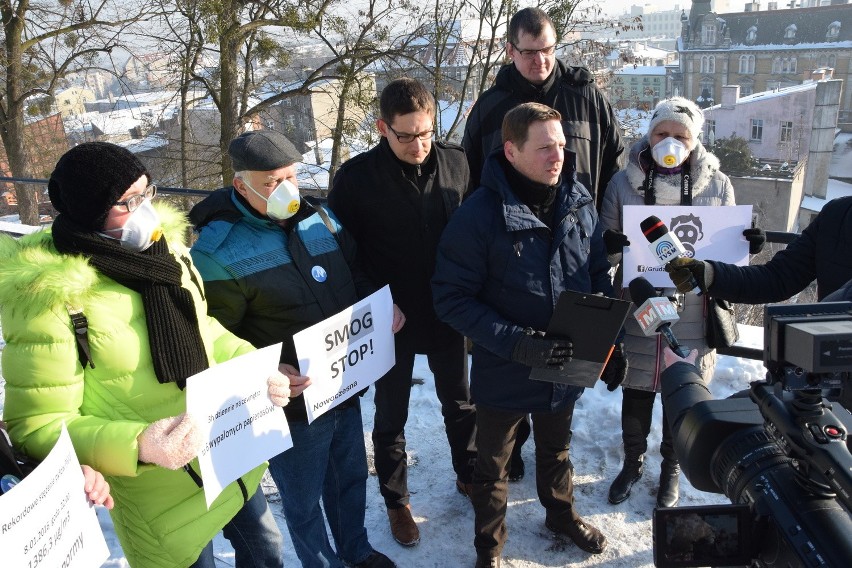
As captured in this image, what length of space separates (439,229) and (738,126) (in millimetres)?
42945

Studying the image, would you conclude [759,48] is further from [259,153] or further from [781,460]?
[781,460]

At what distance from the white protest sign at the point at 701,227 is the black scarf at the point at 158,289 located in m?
2.06

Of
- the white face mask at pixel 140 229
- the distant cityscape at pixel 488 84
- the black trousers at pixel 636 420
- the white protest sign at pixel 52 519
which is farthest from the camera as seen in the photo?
the distant cityscape at pixel 488 84

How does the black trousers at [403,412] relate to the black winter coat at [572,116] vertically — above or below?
below

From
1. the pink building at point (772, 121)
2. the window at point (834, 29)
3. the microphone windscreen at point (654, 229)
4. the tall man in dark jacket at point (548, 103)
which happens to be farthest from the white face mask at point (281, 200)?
the window at point (834, 29)

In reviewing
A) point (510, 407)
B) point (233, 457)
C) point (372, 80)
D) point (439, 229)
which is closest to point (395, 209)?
point (439, 229)

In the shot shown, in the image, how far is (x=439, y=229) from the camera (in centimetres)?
304

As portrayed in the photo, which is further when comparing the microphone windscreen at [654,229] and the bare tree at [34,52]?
the bare tree at [34,52]

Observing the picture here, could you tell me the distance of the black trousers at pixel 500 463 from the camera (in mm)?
2883

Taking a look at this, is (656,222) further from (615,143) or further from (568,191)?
(615,143)

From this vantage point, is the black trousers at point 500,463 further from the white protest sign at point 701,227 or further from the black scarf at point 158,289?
the black scarf at point 158,289

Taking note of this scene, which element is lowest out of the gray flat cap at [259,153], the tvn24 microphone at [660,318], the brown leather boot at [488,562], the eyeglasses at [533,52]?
the brown leather boot at [488,562]

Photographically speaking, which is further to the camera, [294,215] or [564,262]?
[564,262]

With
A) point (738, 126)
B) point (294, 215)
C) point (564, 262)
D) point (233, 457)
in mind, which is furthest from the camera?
point (738, 126)
